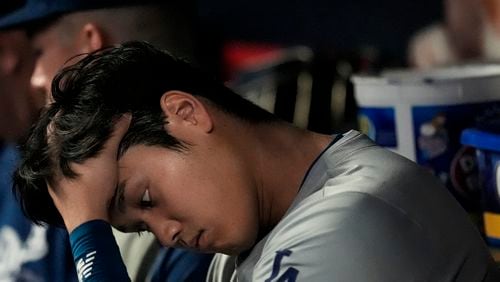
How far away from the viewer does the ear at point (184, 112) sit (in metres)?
1.35

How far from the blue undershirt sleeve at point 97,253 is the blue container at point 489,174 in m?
0.61

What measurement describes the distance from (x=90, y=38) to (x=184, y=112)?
0.59 meters

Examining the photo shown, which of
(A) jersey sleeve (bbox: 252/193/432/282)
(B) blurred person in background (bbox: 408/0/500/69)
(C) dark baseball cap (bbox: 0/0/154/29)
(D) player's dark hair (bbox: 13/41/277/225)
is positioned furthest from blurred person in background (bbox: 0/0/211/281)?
(A) jersey sleeve (bbox: 252/193/432/282)

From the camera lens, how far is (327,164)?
4.46 feet

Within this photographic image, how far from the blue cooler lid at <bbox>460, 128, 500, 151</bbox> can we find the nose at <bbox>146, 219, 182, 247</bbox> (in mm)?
548

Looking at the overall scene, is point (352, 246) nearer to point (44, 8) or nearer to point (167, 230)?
A: point (167, 230)

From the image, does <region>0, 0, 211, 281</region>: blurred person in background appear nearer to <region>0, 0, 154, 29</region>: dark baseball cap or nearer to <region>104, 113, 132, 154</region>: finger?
<region>0, 0, 154, 29</region>: dark baseball cap

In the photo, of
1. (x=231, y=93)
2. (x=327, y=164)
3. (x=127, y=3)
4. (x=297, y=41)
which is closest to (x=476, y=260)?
(x=327, y=164)

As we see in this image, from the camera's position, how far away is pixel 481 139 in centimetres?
171

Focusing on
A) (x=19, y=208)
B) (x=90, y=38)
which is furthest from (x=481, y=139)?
(x=19, y=208)

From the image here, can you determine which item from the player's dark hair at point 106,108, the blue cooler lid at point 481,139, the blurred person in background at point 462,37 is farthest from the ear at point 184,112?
the blurred person in background at point 462,37

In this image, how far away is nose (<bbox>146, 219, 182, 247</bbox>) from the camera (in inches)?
53.6

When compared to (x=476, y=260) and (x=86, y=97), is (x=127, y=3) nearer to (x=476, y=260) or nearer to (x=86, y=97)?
(x=86, y=97)

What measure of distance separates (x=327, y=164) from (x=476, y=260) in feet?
0.65
